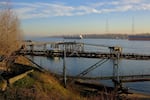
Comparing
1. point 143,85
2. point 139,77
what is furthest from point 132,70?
point 139,77

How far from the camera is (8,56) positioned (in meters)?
37.8

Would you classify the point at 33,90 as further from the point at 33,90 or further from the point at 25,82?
the point at 25,82

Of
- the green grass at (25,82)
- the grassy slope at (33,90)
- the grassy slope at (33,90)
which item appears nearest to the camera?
the grassy slope at (33,90)

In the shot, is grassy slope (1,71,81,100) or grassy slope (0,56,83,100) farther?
grassy slope (1,71,81,100)

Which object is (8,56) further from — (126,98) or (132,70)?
(132,70)

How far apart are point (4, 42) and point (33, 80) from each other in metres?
13.3

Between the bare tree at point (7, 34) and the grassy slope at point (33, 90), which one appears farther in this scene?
the bare tree at point (7, 34)

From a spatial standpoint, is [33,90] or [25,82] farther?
[25,82]

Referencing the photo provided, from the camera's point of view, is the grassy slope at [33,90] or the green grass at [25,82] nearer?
the grassy slope at [33,90]

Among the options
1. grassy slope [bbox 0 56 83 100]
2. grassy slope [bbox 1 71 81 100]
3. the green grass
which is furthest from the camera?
the green grass

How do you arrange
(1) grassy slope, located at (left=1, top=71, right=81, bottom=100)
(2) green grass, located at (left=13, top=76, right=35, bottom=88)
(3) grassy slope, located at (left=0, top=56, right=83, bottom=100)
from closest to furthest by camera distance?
(3) grassy slope, located at (left=0, top=56, right=83, bottom=100) → (1) grassy slope, located at (left=1, top=71, right=81, bottom=100) → (2) green grass, located at (left=13, top=76, right=35, bottom=88)

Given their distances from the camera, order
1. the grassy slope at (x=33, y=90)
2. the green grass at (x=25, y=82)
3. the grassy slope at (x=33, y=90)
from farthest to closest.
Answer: the green grass at (x=25, y=82) → the grassy slope at (x=33, y=90) → the grassy slope at (x=33, y=90)

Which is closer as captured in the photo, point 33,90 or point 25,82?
point 33,90

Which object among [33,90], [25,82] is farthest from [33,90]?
[25,82]
